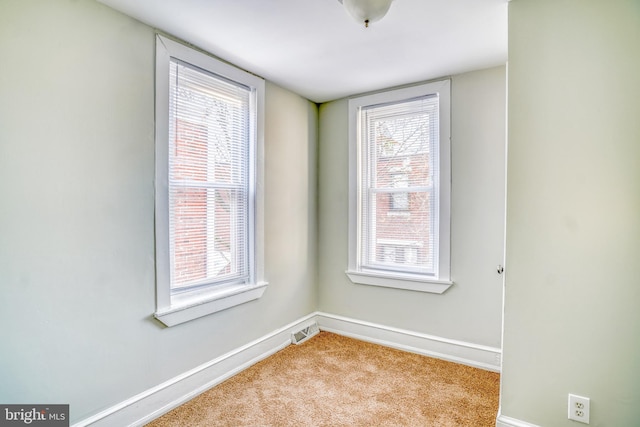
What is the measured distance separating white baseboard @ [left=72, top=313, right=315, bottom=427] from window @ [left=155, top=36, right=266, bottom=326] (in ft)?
1.31

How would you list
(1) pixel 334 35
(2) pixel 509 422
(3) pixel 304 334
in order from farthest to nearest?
(3) pixel 304 334
(1) pixel 334 35
(2) pixel 509 422

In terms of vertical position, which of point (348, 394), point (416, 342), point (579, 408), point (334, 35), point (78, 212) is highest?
point (334, 35)

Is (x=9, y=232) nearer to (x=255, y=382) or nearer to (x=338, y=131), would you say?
(x=255, y=382)

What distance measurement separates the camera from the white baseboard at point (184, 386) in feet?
5.80

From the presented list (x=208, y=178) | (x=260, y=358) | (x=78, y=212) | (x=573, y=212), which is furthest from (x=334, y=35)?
(x=260, y=358)

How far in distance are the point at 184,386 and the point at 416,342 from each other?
190 cm

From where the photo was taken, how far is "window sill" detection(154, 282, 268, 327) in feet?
6.68

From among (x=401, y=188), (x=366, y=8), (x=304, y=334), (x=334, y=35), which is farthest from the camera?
(x=304, y=334)

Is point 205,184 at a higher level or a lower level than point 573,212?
higher

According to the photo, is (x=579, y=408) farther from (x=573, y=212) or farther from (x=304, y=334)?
(x=304, y=334)

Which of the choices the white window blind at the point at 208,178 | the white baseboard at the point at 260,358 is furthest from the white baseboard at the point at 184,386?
the white window blind at the point at 208,178

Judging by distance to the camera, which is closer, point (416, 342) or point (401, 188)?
point (416, 342)

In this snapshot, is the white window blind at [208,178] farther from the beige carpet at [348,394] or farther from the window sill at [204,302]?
the beige carpet at [348,394]

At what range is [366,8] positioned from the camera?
47.7 inches
